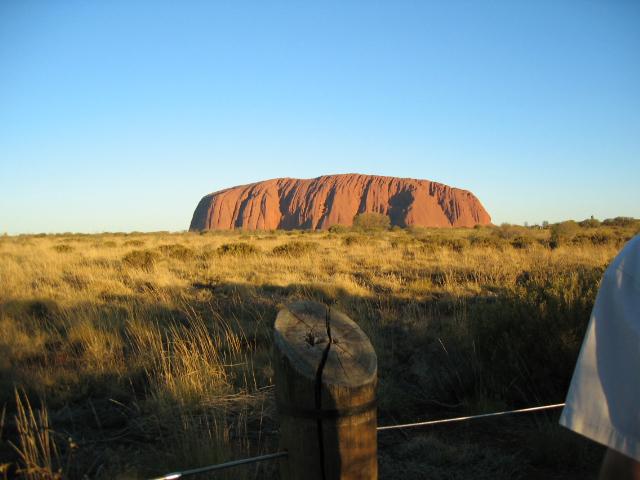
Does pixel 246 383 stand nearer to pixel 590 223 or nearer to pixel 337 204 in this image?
pixel 590 223

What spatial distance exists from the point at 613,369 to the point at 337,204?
103178 mm

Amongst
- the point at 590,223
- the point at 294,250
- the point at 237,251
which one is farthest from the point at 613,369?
the point at 590,223

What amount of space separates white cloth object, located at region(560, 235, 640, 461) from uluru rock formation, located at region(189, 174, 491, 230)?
96.1 metres

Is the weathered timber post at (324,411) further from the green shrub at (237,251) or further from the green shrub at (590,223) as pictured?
the green shrub at (590,223)

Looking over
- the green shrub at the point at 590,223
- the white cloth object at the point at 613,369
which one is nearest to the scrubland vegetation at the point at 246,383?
the white cloth object at the point at 613,369

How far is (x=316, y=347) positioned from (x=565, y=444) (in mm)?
2171

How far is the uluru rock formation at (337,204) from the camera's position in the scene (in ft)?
332

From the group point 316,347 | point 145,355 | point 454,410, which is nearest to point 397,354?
point 454,410

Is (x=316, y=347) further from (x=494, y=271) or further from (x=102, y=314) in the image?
(x=494, y=271)

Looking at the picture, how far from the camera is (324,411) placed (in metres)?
1.35

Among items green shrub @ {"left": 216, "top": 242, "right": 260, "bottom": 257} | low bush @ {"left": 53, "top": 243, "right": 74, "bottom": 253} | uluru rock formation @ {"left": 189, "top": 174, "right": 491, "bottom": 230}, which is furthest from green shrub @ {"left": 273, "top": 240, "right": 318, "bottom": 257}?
uluru rock formation @ {"left": 189, "top": 174, "right": 491, "bottom": 230}

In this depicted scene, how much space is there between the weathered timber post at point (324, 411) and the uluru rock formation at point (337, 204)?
313 ft

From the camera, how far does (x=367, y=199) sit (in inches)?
4141

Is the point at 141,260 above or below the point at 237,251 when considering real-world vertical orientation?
below
